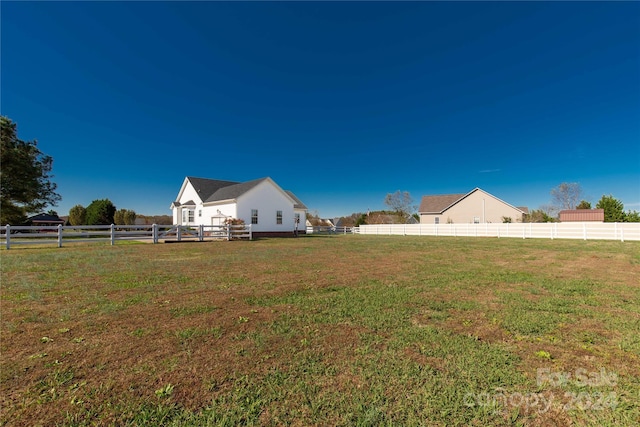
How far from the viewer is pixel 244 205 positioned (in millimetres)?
23031

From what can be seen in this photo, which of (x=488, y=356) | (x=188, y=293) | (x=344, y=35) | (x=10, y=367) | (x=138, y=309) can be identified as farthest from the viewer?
(x=344, y=35)

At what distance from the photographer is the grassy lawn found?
191 cm

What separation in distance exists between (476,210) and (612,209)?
1299 centimetres

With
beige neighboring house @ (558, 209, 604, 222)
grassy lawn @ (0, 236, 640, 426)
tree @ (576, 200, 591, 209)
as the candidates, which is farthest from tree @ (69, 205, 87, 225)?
tree @ (576, 200, 591, 209)

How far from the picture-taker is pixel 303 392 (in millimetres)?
2096

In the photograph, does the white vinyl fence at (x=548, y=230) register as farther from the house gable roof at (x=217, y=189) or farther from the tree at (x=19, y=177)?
the tree at (x=19, y=177)

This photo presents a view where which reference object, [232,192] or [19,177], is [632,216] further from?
[19,177]

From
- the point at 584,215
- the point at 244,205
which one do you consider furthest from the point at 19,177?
the point at 584,215

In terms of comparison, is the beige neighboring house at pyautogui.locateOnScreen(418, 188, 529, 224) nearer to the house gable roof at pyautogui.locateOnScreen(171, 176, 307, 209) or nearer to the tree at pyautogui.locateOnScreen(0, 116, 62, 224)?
the house gable roof at pyautogui.locateOnScreen(171, 176, 307, 209)

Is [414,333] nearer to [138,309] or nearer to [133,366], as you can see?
[133,366]

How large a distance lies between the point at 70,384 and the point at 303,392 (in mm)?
1990

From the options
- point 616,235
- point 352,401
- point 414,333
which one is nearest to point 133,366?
point 352,401

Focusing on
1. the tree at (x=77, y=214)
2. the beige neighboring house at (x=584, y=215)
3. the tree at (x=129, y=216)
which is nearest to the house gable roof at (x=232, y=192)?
the tree at (x=129, y=216)

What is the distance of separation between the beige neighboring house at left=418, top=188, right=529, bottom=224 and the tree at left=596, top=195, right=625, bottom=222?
28.0 feet
